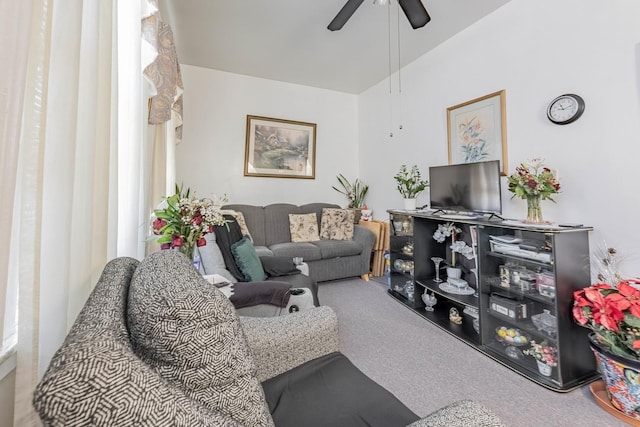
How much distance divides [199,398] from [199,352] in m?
0.08

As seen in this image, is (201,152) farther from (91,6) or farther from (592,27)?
(592,27)

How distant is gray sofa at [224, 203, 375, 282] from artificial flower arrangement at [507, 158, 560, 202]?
1932 millimetres

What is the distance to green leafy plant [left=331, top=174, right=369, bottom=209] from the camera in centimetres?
448

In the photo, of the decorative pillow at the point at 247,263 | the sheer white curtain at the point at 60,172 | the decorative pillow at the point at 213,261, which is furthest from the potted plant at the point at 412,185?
the sheer white curtain at the point at 60,172

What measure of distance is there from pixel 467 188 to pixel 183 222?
7.89ft

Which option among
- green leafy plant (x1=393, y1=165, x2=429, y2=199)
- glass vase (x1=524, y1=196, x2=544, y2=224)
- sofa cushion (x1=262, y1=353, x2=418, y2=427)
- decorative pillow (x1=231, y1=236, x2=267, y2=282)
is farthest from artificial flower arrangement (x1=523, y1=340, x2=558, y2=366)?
decorative pillow (x1=231, y1=236, x2=267, y2=282)

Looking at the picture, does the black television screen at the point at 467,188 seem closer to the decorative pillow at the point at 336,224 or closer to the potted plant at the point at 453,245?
the potted plant at the point at 453,245

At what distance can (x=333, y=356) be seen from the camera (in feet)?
3.99

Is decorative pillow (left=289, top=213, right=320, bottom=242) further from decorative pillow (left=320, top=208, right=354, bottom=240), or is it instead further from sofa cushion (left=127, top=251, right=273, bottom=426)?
sofa cushion (left=127, top=251, right=273, bottom=426)

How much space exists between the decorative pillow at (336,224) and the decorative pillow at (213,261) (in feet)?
6.62

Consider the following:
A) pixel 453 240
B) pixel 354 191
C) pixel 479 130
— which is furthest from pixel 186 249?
pixel 354 191

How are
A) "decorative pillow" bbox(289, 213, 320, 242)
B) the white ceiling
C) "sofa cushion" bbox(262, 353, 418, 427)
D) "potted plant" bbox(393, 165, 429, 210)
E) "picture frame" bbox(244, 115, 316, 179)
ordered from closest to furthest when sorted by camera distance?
"sofa cushion" bbox(262, 353, 418, 427) < the white ceiling < "potted plant" bbox(393, 165, 429, 210) < "decorative pillow" bbox(289, 213, 320, 242) < "picture frame" bbox(244, 115, 316, 179)

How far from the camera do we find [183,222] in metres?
1.49

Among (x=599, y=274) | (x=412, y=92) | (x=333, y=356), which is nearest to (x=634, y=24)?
(x=599, y=274)
